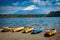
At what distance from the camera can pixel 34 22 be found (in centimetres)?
269

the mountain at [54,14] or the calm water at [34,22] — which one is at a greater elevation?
the mountain at [54,14]

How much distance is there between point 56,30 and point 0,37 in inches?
36.9

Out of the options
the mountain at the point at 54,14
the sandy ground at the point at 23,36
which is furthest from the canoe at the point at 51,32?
the mountain at the point at 54,14

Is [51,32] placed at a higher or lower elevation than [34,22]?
lower

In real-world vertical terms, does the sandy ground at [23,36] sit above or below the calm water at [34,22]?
below

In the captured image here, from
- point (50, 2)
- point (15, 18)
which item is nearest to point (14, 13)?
point (15, 18)

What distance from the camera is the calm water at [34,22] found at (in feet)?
8.73

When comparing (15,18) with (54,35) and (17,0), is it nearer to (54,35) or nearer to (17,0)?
(17,0)

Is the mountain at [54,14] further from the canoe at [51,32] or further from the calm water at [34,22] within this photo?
the canoe at [51,32]

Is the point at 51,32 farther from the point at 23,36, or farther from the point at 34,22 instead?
the point at 23,36

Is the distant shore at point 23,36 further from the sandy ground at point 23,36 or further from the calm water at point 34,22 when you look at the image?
the calm water at point 34,22

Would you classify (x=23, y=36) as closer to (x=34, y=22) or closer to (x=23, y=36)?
(x=23, y=36)

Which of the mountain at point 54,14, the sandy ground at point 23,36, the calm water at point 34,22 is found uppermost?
the mountain at point 54,14

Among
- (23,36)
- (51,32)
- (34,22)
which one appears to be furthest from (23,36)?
(51,32)
